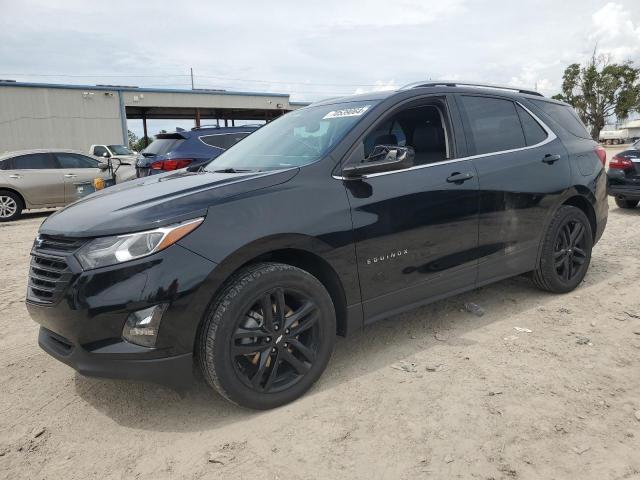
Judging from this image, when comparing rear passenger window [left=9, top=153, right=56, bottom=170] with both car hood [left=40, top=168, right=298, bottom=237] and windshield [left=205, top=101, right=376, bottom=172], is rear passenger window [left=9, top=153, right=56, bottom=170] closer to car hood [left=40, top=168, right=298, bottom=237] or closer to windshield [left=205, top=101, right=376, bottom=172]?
windshield [left=205, top=101, right=376, bottom=172]

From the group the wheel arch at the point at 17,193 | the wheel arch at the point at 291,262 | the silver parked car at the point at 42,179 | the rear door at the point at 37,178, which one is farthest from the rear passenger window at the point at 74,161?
the wheel arch at the point at 291,262

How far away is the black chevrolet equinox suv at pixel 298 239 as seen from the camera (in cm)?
237

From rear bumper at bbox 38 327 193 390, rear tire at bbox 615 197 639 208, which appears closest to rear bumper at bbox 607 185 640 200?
rear tire at bbox 615 197 639 208

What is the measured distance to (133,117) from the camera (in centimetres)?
4081

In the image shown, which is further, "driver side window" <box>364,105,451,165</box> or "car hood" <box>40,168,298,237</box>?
"driver side window" <box>364,105,451,165</box>

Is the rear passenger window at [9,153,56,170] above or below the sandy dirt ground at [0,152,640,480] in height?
above

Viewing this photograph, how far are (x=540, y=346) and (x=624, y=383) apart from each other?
586mm

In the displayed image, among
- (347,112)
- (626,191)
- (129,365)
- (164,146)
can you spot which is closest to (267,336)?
(129,365)

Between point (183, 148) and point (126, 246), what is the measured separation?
587cm

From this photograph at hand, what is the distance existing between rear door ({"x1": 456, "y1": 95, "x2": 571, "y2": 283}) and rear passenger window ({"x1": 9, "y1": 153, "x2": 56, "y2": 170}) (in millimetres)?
10426

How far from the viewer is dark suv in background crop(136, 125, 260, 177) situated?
25.3 ft

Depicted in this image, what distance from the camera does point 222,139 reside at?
27.7 ft

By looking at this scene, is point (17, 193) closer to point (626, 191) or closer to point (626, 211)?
point (626, 191)

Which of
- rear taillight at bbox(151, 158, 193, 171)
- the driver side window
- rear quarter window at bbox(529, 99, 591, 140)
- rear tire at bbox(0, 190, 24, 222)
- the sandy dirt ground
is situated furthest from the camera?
rear tire at bbox(0, 190, 24, 222)
